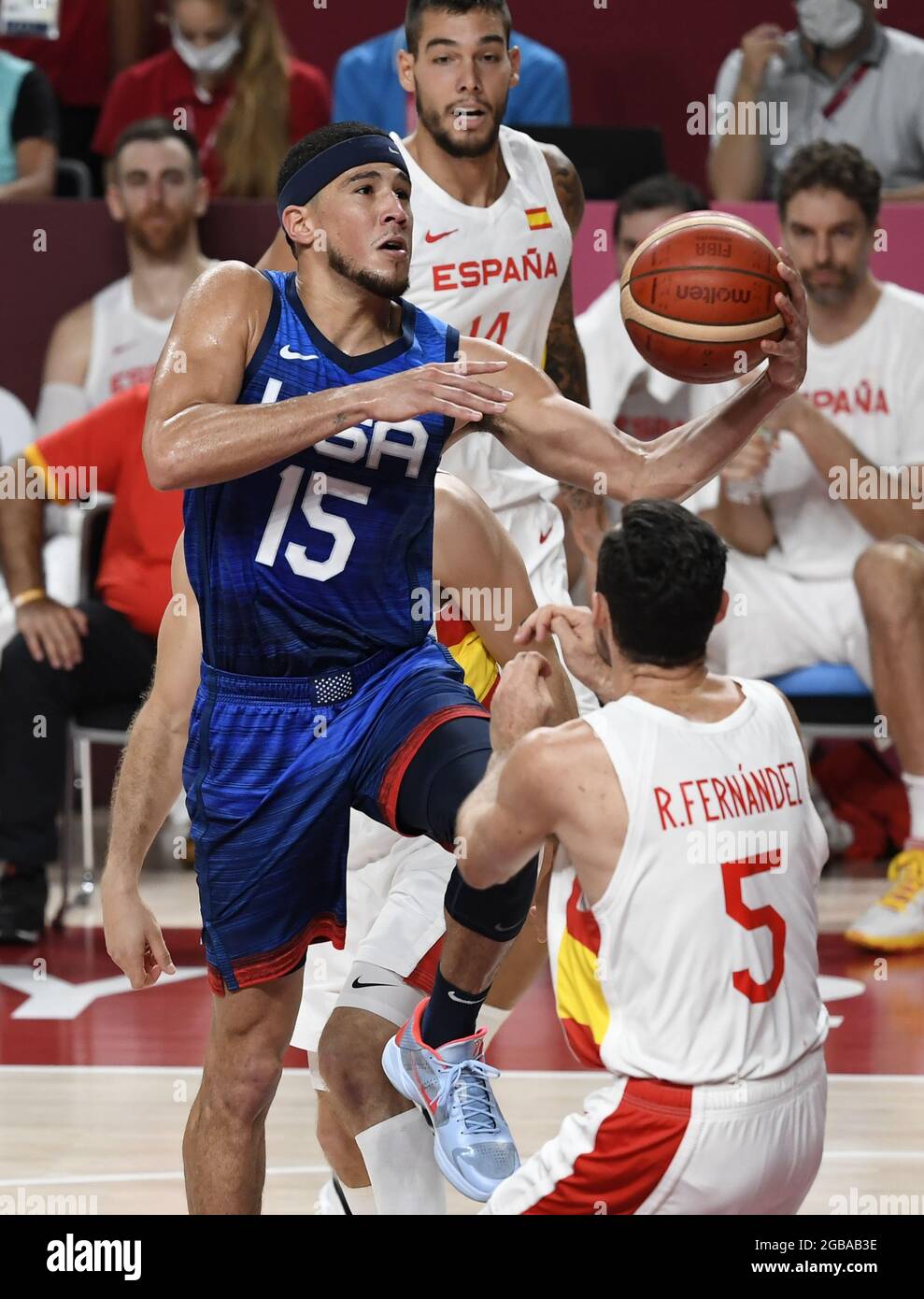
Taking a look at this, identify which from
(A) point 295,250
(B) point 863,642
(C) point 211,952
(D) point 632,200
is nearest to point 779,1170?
(C) point 211,952

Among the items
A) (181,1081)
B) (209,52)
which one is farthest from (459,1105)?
(209,52)

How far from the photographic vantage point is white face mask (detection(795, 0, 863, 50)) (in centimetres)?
823

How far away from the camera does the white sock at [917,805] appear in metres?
6.87

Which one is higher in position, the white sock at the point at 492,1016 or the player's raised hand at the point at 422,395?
the player's raised hand at the point at 422,395

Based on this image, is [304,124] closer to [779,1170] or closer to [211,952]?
[211,952]

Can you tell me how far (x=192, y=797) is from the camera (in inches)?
146

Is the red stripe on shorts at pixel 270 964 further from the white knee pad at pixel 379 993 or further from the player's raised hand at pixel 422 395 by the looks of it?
the player's raised hand at pixel 422 395

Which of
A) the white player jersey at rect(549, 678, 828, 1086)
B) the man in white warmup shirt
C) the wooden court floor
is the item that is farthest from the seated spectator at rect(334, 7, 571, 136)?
the white player jersey at rect(549, 678, 828, 1086)

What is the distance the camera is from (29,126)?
846 cm

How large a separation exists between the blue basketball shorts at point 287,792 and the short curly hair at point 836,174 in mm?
3895

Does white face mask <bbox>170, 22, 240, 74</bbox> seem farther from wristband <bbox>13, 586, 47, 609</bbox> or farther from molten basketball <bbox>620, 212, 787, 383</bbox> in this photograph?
molten basketball <bbox>620, 212, 787, 383</bbox>

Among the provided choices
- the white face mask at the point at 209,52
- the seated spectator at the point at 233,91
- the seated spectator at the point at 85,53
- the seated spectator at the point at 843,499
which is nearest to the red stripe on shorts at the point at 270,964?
the seated spectator at the point at 843,499

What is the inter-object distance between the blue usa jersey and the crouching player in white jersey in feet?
2.10

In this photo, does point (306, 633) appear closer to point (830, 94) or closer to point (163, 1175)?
point (163, 1175)
